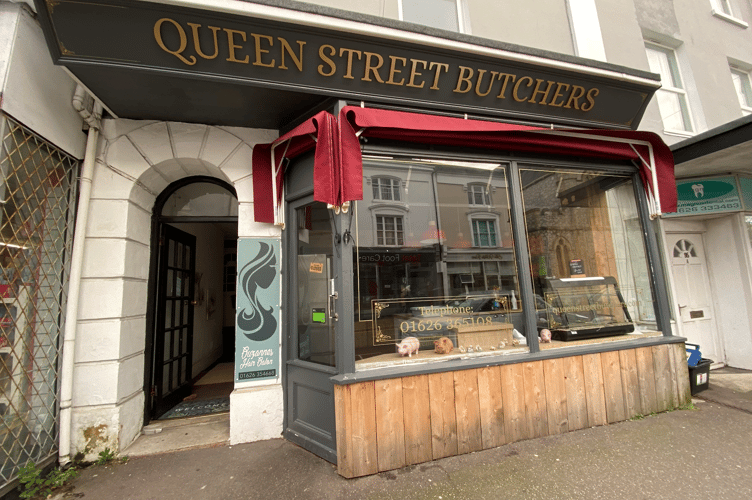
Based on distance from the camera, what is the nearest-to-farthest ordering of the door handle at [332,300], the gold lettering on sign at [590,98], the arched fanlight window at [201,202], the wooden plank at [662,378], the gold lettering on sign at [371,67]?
the gold lettering on sign at [371,67] < the door handle at [332,300] < the wooden plank at [662,378] < the gold lettering on sign at [590,98] < the arched fanlight window at [201,202]

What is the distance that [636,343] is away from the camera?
12.8 feet

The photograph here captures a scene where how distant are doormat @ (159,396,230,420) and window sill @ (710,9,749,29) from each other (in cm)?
1210

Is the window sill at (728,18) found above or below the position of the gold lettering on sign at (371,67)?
above

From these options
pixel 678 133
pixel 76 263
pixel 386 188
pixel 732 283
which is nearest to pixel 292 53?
pixel 386 188

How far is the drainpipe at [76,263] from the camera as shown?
310 cm

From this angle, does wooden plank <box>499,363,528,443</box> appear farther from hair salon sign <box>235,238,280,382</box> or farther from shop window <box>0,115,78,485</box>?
shop window <box>0,115,78,485</box>

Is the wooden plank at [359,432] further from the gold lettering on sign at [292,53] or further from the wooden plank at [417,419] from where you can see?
the gold lettering on sign at [292,53]

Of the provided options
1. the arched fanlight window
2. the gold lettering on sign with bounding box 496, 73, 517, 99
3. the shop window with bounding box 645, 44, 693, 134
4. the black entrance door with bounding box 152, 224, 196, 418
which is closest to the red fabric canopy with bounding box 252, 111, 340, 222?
the arched fanlight window

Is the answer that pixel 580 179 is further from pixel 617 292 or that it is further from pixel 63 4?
pixel 63 4

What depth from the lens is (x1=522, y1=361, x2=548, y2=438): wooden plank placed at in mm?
3350

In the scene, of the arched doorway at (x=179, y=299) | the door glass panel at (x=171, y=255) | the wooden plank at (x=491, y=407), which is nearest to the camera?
the wooden plank at (x=491, y=407)

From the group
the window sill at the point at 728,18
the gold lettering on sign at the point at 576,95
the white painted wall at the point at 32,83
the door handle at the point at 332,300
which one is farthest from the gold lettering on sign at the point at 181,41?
the window sill at the point at 728,18

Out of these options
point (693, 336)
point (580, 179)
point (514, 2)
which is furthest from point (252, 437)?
point (693, 336)

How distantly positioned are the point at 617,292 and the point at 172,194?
634cm
